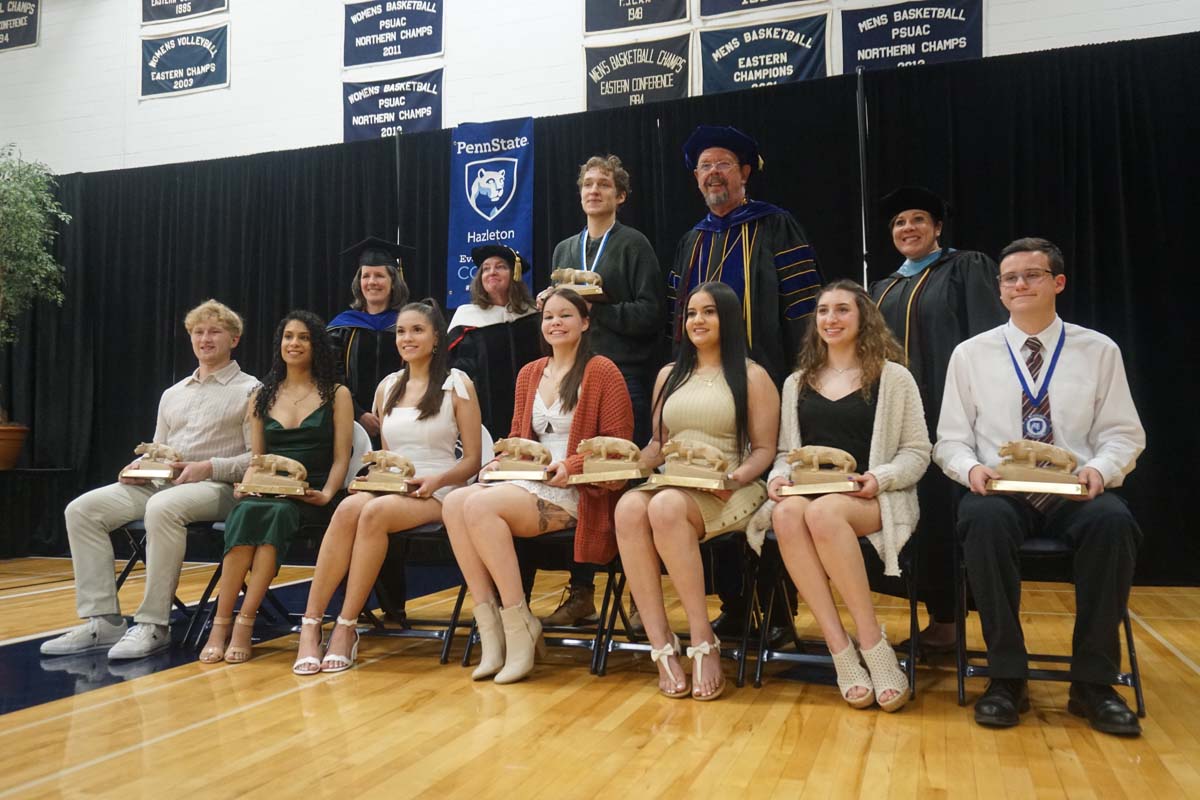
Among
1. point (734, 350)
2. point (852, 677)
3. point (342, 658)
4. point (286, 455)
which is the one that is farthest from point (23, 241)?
point (852, 677)

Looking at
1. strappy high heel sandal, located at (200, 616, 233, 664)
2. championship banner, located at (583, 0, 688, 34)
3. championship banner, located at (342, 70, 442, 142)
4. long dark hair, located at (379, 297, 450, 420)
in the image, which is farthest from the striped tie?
championship banner, located at (342, 70, 442, 142)

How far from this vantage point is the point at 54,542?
285 inches

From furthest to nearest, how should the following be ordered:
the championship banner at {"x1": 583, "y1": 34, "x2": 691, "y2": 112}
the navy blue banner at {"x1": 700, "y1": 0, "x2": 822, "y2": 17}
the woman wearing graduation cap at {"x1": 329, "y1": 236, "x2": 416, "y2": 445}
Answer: the championship banner at {"x1": 583, "y1": 34, "x2": 691, "y2": 112}, the navy blue banner at {"x1": 700, "y1": 0, "x2": 822, "y2": 17}, the woman wearing graduation cap at {"x1": 329, "y1": 236, "x2": 416, "y2": 445}

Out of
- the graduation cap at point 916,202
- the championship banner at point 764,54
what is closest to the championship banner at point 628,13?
the championship banner at point 764,54

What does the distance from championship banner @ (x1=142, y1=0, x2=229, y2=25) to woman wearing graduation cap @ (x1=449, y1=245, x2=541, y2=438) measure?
5238mm

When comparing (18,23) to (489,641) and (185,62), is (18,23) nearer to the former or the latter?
(185,62)

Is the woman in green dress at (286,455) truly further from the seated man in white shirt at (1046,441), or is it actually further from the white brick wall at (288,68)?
the white brick wall at (288,68)

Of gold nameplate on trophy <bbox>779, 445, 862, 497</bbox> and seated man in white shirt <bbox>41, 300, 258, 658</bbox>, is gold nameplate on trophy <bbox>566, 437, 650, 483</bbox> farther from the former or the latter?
seated man in white shirt <bbox>41, 300, 258, 658</bbox>

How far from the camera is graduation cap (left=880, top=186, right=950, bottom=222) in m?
3.52

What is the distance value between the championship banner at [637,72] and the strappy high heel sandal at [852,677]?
4813 millimetres

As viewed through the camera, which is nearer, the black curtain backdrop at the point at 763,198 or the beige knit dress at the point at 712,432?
the beige knit dress at the point at 712,432

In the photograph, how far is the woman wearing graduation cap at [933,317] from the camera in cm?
343

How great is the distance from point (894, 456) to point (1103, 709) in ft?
3.08

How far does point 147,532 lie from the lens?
374 cm
